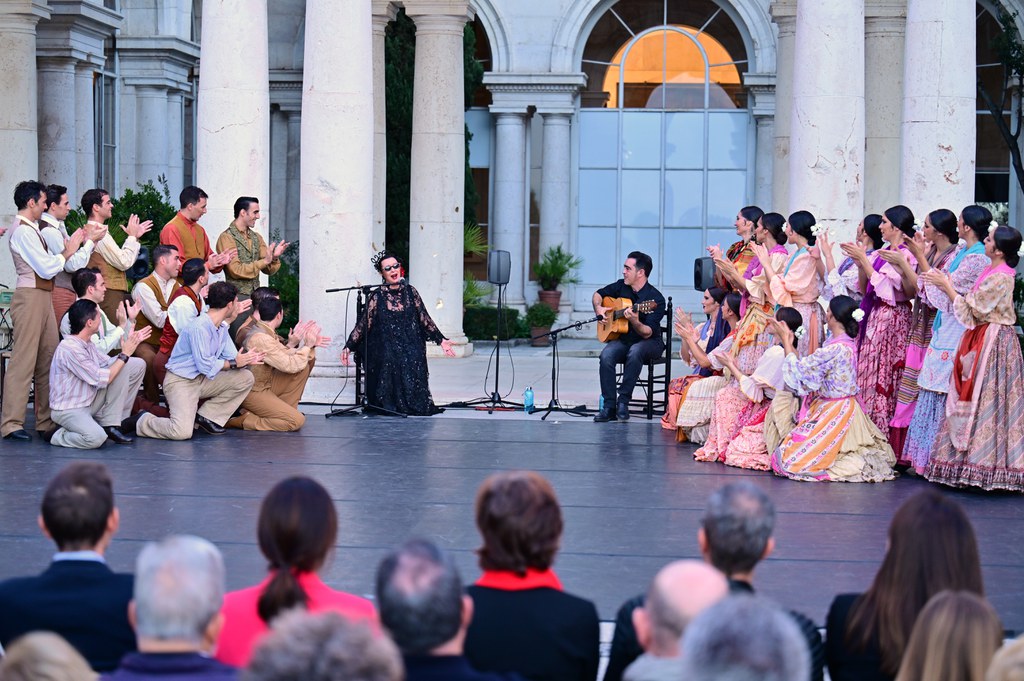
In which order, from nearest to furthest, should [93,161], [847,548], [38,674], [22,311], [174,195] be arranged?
[38,674], [847,548], [22,311], [93,161], [174,195]

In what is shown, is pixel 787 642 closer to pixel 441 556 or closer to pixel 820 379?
pixel 441 556

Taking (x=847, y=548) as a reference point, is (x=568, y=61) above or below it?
above

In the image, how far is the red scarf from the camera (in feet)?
13.8

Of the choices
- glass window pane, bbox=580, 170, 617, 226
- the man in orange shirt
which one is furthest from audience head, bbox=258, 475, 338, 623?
glass window pane, bbox=580, 170, 617, 226

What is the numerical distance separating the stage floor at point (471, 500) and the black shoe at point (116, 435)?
0.38ft

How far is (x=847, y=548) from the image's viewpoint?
7.48 m

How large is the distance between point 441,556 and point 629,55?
68.8 feet

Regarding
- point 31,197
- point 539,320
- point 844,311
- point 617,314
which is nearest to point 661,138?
point 539,320

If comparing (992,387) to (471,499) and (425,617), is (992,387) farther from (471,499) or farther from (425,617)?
(425,617)

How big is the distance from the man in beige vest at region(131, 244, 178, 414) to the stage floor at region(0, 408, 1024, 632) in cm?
68

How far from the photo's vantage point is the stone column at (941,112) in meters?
11.3

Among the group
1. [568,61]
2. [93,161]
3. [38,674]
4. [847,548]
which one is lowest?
[847,548]

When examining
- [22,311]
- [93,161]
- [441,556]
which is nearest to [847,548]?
[441,556]

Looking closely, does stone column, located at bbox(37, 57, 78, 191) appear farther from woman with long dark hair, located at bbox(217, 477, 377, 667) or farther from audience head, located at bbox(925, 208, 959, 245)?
woman with long dark hair, located at bbox(217, 477, 377, 667)
